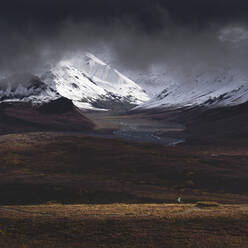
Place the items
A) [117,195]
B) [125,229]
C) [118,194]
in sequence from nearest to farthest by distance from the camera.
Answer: [125,229] < [117,195] < [118,194]

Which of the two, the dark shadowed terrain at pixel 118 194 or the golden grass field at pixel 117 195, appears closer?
the golden grass field at pixel 117 195

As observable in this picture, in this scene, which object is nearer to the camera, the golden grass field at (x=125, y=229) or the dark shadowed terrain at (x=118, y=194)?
the golden grass field at (x=125, y=229)

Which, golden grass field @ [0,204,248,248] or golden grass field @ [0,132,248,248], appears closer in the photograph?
golden grass field @ [0,204,248,248]

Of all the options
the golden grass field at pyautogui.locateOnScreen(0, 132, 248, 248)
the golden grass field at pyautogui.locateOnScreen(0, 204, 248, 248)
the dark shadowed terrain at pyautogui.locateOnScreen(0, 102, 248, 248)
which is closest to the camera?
the golden grass field at pyautogui.locateOnScreen(0, 204, 248, 248)

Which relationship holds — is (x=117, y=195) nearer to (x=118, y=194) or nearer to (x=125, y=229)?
(x=118, y=194)

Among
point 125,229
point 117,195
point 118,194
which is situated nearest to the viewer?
point 125,229

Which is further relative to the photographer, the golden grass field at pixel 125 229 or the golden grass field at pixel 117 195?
the golden grass field at pixel 117 195

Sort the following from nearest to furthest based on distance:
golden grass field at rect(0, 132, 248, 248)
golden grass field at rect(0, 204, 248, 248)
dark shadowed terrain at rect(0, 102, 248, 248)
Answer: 1. golden grass field at rect(0, 204, 248, 248)
2. golden grass field at rect(0, 132, 248, 248)
3. dark shadowed terrain at rect(0, 102, 248, 248)

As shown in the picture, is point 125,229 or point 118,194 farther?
point 118,194

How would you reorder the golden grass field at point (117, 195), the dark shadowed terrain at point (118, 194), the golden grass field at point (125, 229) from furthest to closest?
the dark shadowed terrain at point (118, 194), the golden grass field at point (117, 195), the golden grass field at point (125, 229)

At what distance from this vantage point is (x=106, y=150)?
102 m

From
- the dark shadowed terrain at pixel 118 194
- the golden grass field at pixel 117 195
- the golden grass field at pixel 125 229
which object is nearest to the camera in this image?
the golden grass field at pixel 125 229

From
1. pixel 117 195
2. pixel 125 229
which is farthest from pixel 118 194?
pixel 125 229

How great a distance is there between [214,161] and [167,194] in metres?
35.3
